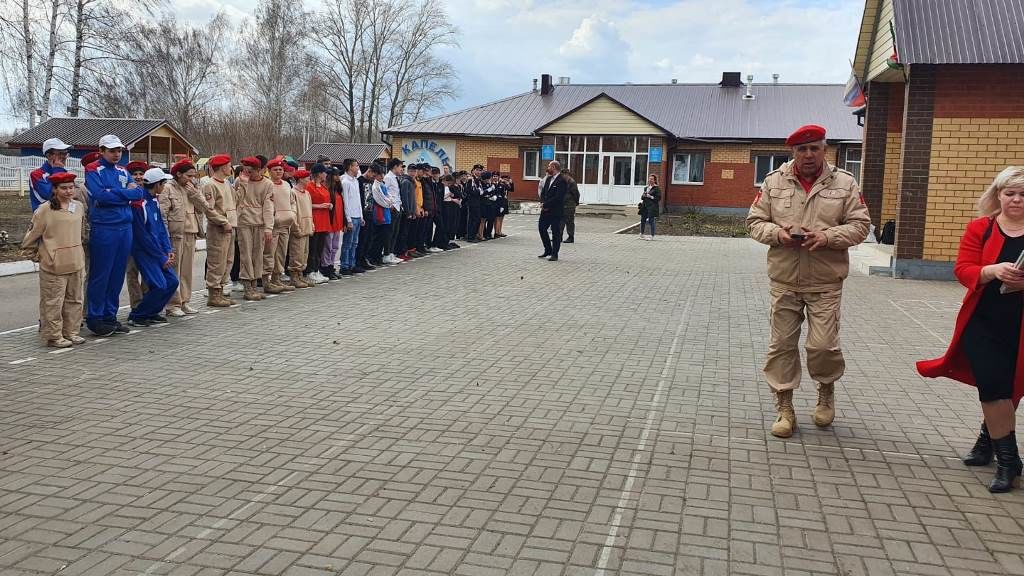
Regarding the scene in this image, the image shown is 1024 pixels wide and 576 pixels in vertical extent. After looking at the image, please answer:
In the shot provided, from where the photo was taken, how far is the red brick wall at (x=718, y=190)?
41.2 meters

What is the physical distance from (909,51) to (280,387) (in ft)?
41.6

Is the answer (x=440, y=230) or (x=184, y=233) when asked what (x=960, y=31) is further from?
(x=184, y=233)

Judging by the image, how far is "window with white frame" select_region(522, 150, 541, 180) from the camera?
43.5 metres

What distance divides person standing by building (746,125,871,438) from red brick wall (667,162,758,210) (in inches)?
1435

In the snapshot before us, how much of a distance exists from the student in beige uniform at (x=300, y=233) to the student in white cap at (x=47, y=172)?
3847 mm

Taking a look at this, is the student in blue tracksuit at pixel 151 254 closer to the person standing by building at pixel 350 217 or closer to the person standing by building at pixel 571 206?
the person standing by building at pixel 350 217

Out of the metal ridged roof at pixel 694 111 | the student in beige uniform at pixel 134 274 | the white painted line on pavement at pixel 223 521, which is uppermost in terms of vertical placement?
the metal ridged roof at pixel 694 111

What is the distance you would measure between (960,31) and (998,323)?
39.7 feet

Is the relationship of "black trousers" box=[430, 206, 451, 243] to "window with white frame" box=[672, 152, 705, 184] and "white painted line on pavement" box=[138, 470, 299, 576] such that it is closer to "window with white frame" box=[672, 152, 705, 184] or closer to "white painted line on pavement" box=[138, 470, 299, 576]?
"white painted line on pavement" box=[138, 470, 299, 576]

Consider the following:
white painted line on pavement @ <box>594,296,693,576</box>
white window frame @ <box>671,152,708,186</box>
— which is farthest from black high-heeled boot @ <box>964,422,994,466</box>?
white window frame @ <box>671,152,708,186</box>

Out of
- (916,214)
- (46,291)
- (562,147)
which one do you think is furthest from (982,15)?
(562,147)

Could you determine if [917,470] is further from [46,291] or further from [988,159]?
[988,159]

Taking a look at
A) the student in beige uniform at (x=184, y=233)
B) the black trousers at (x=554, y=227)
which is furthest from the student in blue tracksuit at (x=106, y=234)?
the black trousers at (x=554, y=227)

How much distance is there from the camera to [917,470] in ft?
16.8
